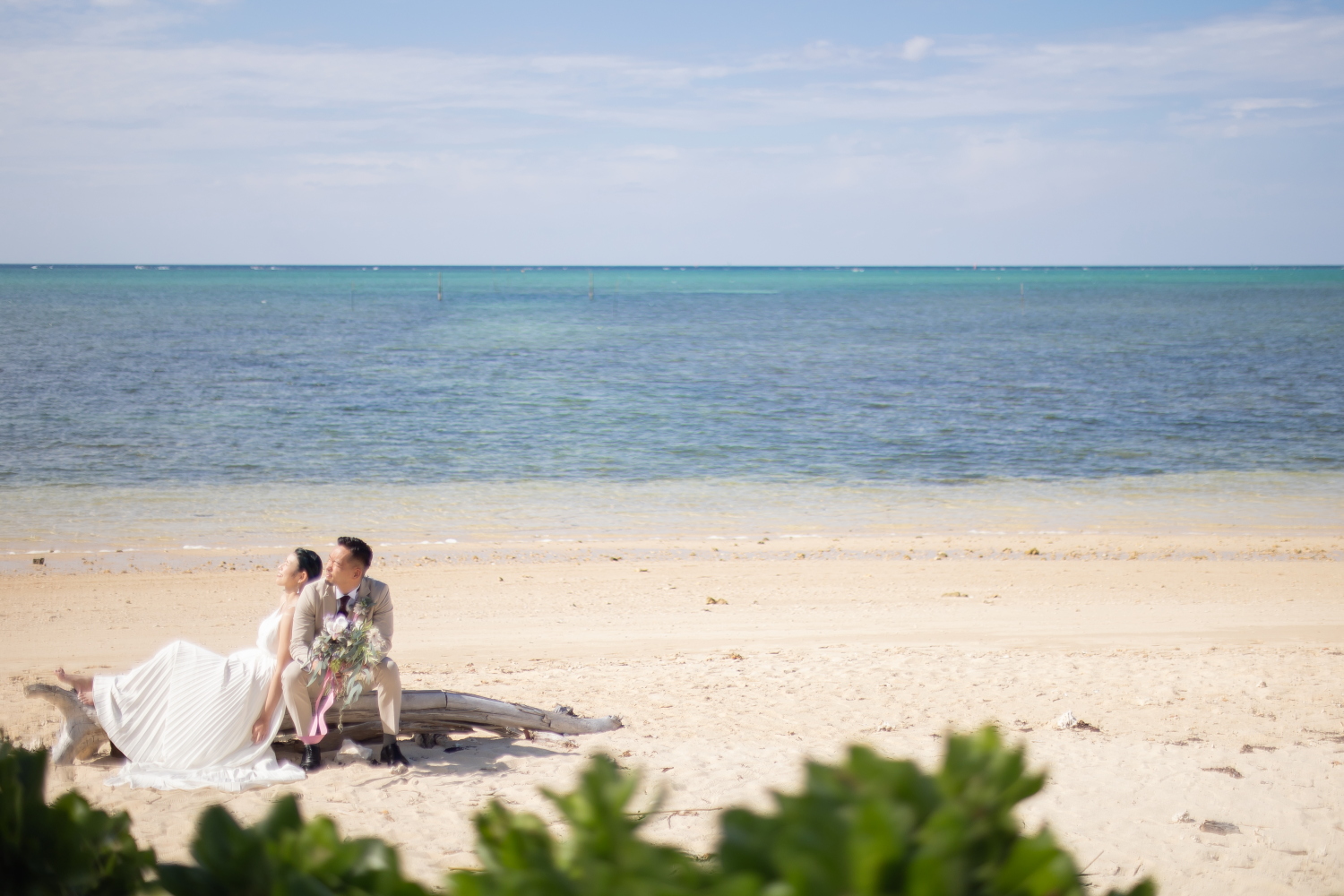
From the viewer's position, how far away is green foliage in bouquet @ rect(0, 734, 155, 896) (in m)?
1.51

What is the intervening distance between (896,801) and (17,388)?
116 ft

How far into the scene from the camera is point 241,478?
749 inches

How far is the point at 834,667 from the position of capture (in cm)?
868

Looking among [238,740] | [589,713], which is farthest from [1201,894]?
[238,740]

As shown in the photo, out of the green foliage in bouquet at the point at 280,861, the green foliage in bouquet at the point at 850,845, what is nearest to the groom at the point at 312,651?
the green foliage in bouquet at the point at 280,861

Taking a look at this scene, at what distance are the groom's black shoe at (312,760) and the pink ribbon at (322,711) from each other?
0.05m

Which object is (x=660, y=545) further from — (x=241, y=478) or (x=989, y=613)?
(x=241, y=478)

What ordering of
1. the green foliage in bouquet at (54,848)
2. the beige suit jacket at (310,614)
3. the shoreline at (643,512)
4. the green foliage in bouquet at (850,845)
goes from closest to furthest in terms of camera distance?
the green foliage in bouquet at (850,845) → the green foliage in bouquet at (54,848) → the beige suit jacket at (310,614) → the shoreline at (643,512)

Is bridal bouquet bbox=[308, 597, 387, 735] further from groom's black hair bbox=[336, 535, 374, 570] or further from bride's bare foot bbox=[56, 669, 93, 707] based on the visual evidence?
bride's bare foot bbox=[56, 669, 93, 707]

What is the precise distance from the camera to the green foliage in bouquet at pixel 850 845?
1.08 meters

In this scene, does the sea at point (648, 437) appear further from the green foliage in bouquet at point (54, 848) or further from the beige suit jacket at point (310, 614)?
the green foliage in bouquet at point (54, 848)

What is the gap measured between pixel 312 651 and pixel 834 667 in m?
4.37

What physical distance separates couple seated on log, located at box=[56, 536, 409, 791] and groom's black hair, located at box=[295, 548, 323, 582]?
0.66 feet

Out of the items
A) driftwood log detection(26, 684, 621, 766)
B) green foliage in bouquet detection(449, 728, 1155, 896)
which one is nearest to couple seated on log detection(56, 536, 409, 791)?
driftwood log detection(26, 684, 621, 766)
